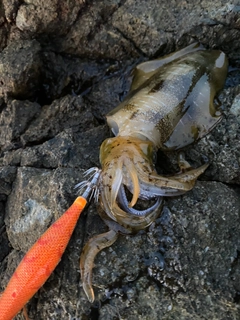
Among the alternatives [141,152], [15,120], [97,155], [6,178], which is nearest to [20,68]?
[15,120]

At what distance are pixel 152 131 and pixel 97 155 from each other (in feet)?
1.93

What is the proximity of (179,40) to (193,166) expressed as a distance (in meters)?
1.50

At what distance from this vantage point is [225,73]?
4.58 meters

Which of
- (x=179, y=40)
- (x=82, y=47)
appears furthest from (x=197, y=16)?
(x=82, y=47)

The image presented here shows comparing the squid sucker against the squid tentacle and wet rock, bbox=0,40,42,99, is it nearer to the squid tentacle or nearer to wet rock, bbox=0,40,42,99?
the squid tentacle

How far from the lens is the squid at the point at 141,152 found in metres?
3.62

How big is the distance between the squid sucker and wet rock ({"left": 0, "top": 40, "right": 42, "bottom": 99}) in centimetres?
112

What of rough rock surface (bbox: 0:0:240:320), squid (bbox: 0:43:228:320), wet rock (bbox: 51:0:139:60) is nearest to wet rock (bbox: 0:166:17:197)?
rough rock surface (bbox: 0:0:240:320)

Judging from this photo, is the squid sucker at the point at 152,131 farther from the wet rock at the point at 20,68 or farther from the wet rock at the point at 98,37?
Answer: the wet rock at the point at 20,68

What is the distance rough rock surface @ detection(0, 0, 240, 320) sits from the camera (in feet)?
11.8

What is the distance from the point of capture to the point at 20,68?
15.6 ft

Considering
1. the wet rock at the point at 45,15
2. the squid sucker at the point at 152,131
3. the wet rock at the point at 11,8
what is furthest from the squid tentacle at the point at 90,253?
the wet rock at the point at 11,8

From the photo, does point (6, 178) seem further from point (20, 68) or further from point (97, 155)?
point (20, 68)

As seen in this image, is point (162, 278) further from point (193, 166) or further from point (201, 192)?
point (193, 166)
